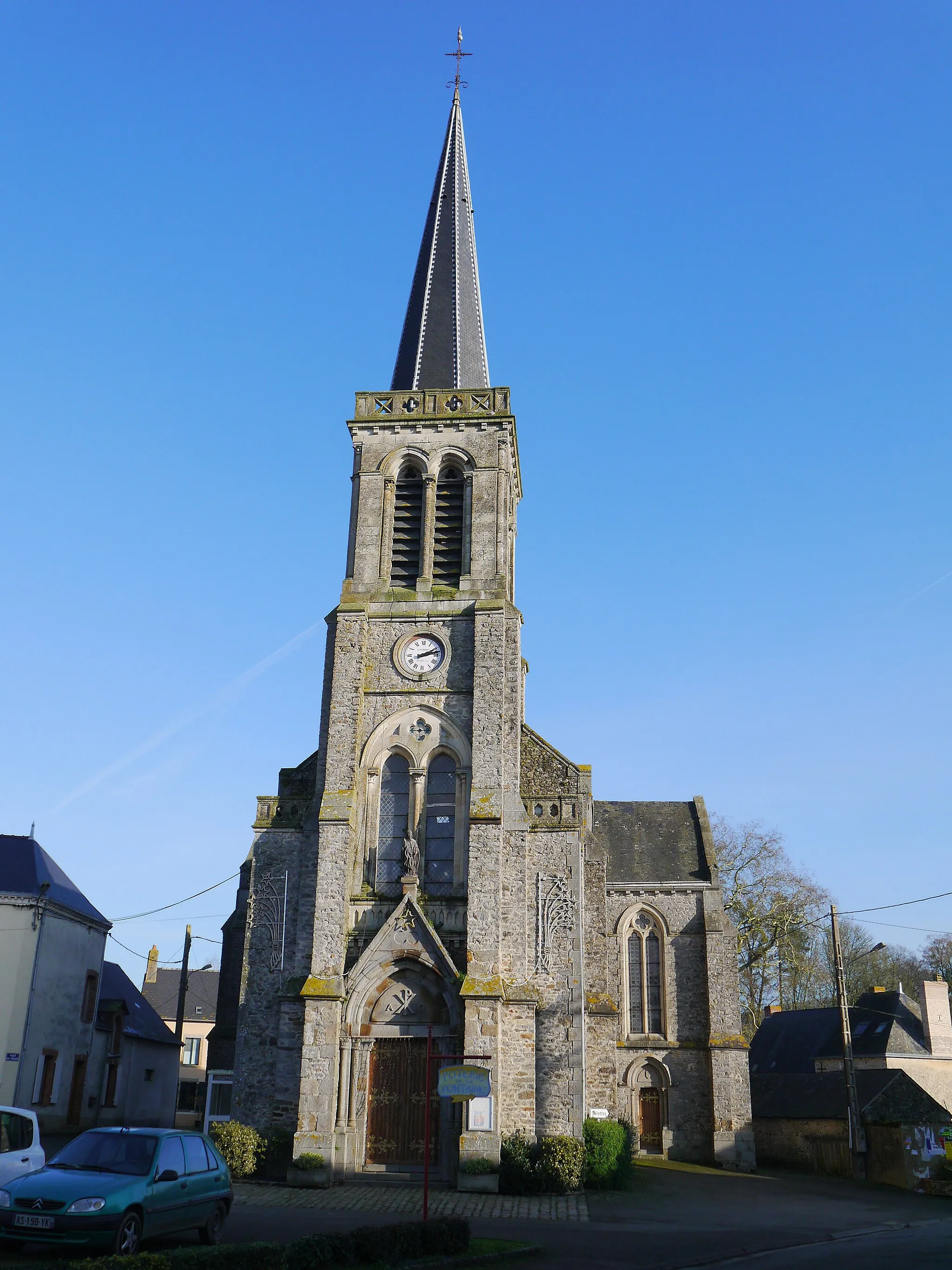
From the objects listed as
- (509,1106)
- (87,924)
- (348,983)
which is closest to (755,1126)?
(509,1106)

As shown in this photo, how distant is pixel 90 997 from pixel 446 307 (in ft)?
75.2

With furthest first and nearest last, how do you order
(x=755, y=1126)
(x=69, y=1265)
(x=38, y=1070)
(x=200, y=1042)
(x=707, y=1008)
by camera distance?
(x=200, y=1042) → (x=755, y=1126) → (x=707, y=1008) → (x=38, y=1070) → (x=69, y=1265)

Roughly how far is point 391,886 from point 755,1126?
18.9m

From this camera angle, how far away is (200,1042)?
57219 mm

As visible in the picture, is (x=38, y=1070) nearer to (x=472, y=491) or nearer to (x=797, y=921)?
(x=472, y=491)

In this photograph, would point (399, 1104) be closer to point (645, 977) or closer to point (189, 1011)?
point (645, 977)

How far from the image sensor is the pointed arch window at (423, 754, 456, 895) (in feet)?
79.3

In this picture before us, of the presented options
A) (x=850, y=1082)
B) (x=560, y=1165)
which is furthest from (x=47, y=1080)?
(x=850, y=1082)

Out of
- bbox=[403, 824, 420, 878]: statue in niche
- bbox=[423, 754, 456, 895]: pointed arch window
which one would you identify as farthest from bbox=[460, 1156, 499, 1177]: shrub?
bbox=[403, 824, 420, 878]: statue in niche

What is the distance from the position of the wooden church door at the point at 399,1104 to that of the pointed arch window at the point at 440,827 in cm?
334

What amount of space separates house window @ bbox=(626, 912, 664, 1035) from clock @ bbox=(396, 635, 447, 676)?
13.0 m

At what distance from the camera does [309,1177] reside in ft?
68.3

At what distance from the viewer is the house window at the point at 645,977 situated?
3303 centimetres

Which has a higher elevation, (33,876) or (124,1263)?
(33,876)
